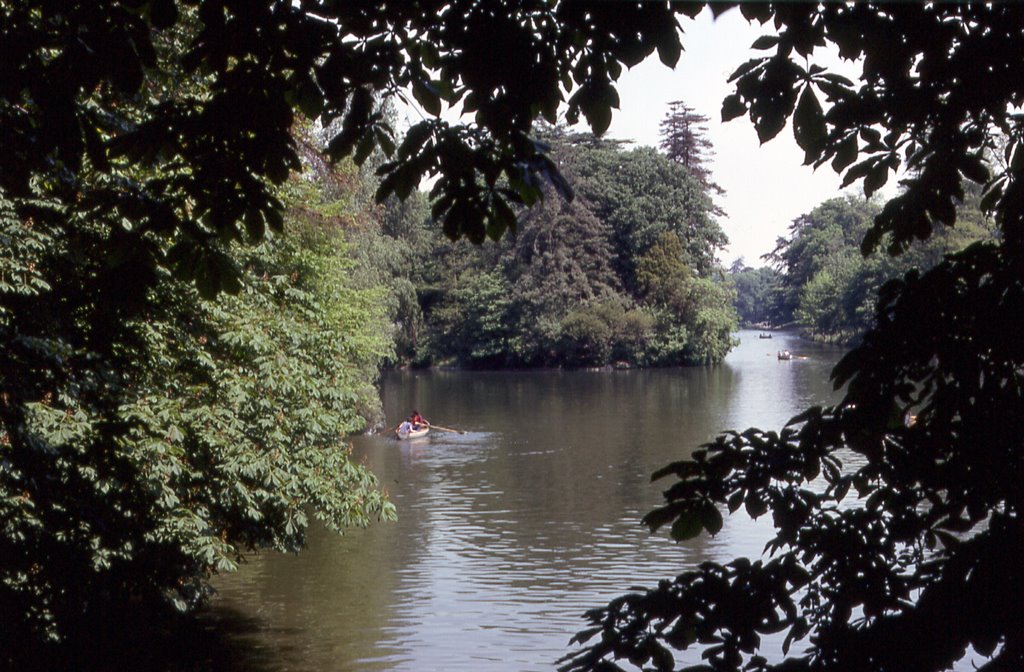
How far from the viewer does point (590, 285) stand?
54844mm

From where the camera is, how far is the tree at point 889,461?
8.57ft

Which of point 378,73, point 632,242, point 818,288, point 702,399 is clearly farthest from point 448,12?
point 818,288

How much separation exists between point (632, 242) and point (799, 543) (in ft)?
176

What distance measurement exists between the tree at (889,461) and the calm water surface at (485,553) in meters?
6.27

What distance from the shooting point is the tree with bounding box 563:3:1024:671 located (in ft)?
8.57

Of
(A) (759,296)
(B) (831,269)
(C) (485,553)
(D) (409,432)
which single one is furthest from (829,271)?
(C) (485,553)

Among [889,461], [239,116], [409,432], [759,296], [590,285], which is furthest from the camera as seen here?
[759,296]

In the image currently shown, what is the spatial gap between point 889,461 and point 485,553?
12.9 m

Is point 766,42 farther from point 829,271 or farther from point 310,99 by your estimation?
point 829,271

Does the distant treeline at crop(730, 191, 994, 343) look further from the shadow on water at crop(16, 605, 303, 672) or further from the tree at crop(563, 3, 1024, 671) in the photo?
the tree at crop(563, 3, 1024, 671)

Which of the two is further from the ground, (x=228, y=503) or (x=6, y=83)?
(x=6, y=83)

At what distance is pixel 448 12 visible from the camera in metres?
3.28

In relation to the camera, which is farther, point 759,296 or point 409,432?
point 759,296

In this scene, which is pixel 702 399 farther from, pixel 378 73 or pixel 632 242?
pixel 378 73
